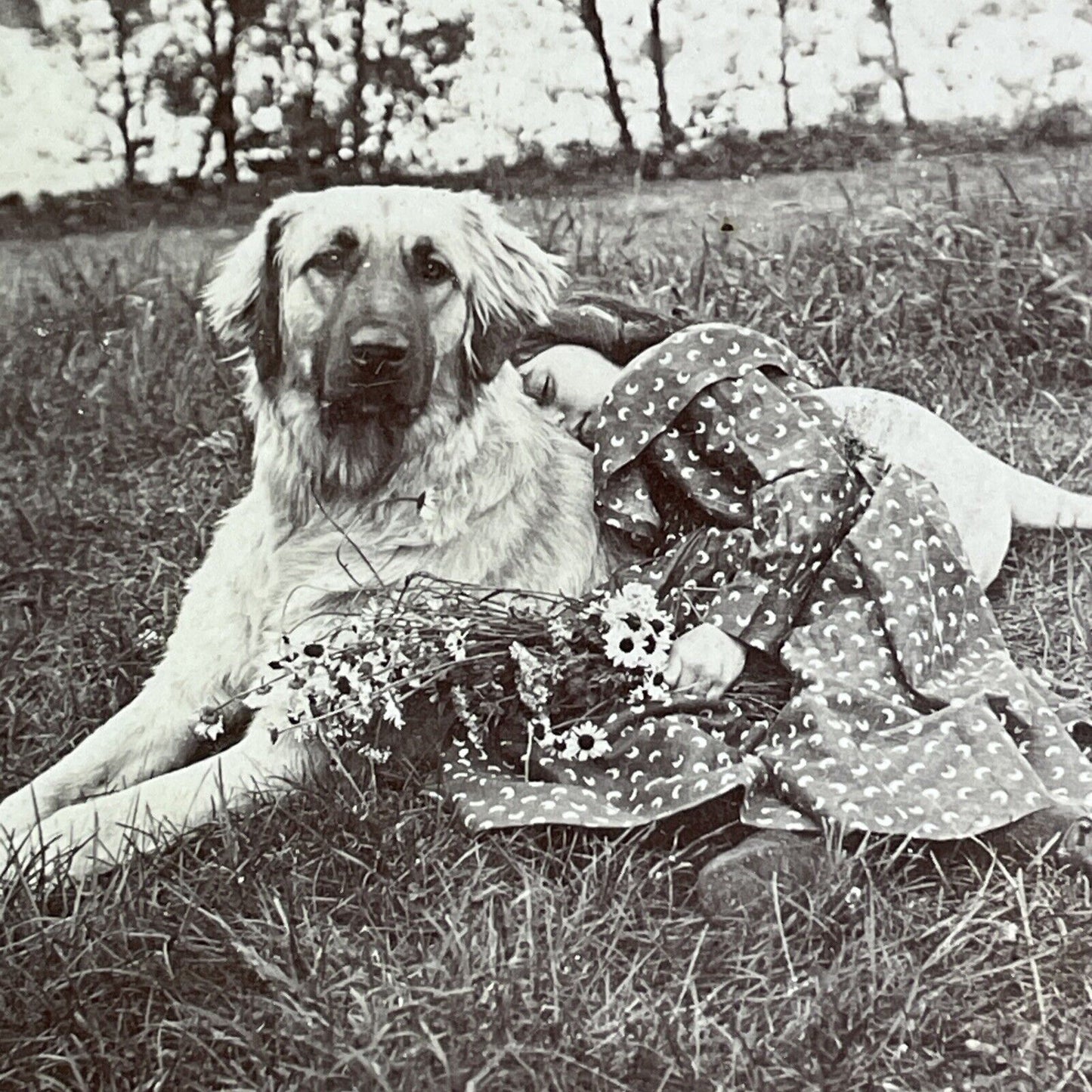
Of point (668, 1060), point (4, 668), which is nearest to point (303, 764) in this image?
point (4, 668)

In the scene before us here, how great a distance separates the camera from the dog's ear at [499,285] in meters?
2.00

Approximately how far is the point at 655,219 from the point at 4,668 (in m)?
1.31

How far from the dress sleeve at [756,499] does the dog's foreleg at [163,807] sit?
2.14ft

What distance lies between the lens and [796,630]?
1920 millimetres

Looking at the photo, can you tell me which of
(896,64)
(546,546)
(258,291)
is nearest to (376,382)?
(258,291)

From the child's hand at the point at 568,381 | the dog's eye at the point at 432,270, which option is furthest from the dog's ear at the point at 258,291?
the child's hand at the point at 568,381

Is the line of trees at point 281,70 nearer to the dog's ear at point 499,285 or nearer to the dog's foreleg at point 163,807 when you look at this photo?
the dog's ear at point 499,285

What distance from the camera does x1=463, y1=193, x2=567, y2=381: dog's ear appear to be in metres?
2.00

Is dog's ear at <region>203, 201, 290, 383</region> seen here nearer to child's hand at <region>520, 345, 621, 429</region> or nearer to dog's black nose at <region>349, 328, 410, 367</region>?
dog's black nose at <region>349, 328, 410, 367</region>

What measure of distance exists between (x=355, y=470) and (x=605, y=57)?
81 cm

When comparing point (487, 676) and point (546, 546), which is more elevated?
point (546, 546)

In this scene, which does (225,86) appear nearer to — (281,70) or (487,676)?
(281,70)

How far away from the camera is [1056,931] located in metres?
1.77

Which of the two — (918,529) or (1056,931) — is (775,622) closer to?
(918,529)
